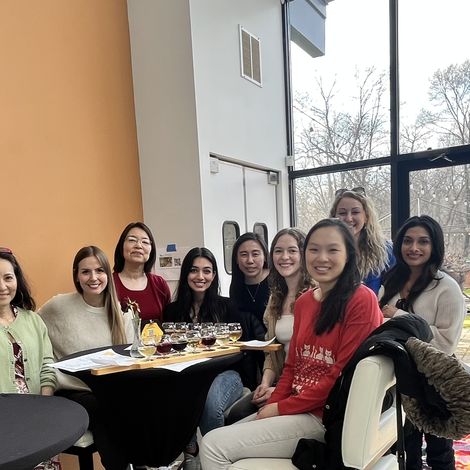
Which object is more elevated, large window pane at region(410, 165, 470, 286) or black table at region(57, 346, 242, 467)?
large window pane at region(410, 165, 470, 286)

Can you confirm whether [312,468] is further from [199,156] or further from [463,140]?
[463,140]

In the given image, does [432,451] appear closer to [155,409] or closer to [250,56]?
[155,409]

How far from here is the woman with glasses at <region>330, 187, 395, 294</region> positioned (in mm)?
2680

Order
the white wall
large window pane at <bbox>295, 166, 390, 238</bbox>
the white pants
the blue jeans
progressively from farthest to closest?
→ large window pane at <bbox>295, 166, 390, 238</bbox>, the white wall, the blue jeans, the white pants

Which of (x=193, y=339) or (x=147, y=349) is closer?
(x=147, y=349)

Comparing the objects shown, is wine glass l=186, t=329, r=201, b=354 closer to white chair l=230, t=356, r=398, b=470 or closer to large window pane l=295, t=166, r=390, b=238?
white chair l=230, t=356, r=398, b=470

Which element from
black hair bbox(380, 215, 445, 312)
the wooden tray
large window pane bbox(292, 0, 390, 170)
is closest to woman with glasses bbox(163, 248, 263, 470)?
the wooden tray

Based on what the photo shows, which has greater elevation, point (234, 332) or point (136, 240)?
point (136, 240)

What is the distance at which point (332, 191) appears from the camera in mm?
4996

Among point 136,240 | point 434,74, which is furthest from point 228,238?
point 434,74

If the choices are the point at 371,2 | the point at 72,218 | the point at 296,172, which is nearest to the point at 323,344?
the point at 72,218

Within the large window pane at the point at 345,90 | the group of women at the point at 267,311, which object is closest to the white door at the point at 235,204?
the large window pane at the point at 345,90

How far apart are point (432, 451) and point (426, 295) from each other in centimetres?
77

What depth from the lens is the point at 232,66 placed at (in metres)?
4.27
